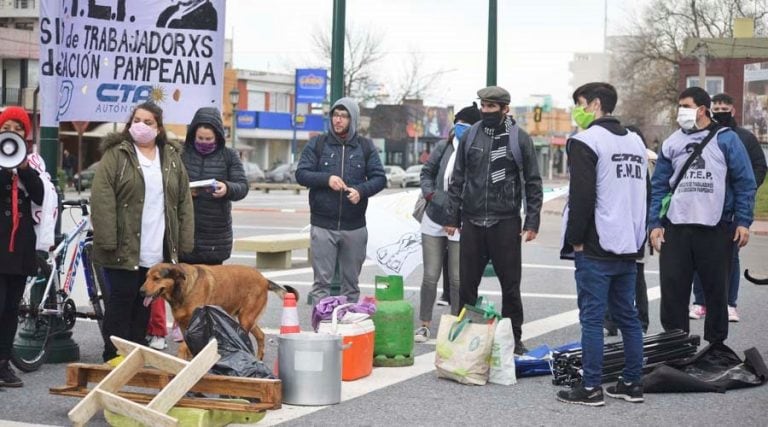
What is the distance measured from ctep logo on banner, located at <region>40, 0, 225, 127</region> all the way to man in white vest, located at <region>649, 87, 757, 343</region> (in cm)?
377

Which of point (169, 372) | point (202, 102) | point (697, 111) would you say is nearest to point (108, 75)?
point (202, 102)

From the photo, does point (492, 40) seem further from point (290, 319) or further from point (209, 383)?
point (209, 383)

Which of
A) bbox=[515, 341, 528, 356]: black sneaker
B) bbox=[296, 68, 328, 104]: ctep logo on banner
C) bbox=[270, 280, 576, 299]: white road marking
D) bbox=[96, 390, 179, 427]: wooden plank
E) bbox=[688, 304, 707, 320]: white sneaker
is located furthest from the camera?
bbox=[296, 68, 328, 104]: ctep logo on banner

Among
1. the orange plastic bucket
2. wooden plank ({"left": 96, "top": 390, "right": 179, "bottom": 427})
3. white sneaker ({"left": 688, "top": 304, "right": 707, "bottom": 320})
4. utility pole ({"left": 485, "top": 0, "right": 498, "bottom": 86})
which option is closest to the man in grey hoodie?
the orange plastic bucket

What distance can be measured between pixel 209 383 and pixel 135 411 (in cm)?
56

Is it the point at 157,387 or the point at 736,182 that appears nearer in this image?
the point at 157,387

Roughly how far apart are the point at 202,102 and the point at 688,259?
13.3 feet

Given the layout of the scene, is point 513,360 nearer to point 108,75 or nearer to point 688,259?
point 688,259

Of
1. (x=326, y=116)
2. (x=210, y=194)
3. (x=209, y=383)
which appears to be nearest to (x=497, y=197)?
(x=210, y=194)

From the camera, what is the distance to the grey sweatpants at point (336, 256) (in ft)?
33.1

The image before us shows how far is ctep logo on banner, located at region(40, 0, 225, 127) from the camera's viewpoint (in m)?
9.24

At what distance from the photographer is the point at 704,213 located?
906 cm

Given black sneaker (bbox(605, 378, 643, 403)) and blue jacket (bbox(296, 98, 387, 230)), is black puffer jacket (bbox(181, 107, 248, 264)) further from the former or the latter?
black sneaker (bbox(605, 378, 643, 403))

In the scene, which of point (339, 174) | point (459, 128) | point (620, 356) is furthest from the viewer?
point (459, 128)
